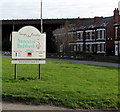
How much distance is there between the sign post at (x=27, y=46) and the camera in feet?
43.7

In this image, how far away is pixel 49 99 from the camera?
8.32 m

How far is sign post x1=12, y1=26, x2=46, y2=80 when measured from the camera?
43.7ft

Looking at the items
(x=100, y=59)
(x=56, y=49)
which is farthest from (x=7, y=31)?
(x=100, y=59)

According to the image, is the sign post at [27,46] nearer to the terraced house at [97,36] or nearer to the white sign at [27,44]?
the white sign at [27,44]

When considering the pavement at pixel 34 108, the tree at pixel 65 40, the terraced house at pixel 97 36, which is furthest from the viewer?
the tree at pixel 65 40

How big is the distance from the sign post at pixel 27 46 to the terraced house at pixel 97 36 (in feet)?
129

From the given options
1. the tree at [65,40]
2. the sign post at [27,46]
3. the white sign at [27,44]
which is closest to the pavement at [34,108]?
the sign post at [27,46]

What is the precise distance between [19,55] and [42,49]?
1.24 metres

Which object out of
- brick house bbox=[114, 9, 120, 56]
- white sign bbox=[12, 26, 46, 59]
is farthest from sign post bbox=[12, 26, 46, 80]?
brick house bbox=[114, 9, 120, 56]

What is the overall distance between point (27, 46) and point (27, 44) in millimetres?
104

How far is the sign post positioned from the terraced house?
39259 mm

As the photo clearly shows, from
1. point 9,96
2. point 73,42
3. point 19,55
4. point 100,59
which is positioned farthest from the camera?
point 73,42

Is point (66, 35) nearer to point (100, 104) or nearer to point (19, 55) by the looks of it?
point (19, 55)

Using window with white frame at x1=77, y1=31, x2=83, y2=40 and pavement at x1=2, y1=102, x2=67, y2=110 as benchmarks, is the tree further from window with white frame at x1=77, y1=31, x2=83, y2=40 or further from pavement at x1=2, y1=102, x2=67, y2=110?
pavement at x1=2, y1=102, x2=67, y2=110
